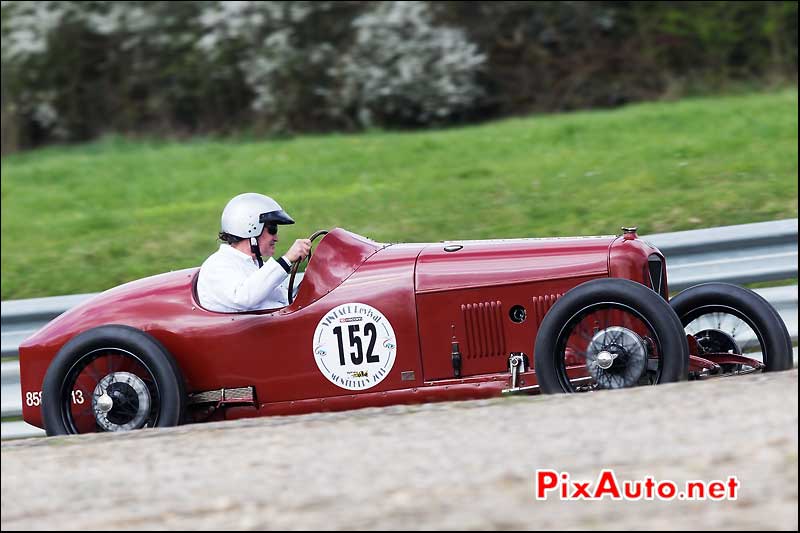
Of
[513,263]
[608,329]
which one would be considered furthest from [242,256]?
[608,329]

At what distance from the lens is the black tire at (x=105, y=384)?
259 inches

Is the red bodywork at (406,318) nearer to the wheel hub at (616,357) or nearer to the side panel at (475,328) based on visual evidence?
the side panel at (475,328)

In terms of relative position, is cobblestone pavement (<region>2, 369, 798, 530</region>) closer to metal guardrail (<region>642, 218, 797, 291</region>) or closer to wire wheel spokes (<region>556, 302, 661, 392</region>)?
wire wheel spokes (<region>556, 302, 661, 392</region>)

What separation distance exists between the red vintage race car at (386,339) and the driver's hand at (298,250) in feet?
0.26

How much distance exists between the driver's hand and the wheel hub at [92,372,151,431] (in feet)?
3.22

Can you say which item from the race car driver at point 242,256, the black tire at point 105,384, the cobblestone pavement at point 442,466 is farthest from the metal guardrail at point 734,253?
the black tire at point 105,384

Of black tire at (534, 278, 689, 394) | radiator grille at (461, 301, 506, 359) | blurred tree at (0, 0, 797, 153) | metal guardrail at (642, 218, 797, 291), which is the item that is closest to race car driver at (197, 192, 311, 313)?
radiator grille at (461, 301, 506, 359)

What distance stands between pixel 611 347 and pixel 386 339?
109 centimetres

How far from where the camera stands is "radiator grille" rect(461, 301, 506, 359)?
21.0 ft

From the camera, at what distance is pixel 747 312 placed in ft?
21.7

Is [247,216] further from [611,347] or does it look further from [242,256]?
[611,347]

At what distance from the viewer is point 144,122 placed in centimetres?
1582

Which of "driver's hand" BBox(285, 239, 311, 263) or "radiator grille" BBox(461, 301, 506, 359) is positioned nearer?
"radiator grille" BBox(461, 301, 506, 359)

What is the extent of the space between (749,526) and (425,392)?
266 centimetres
